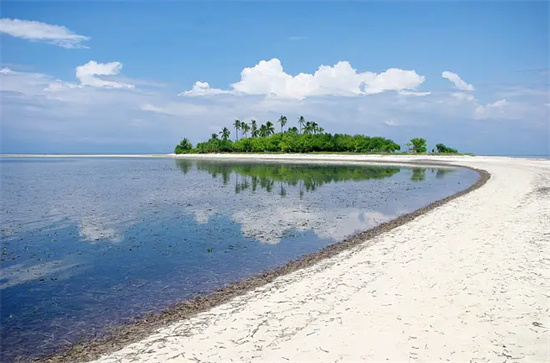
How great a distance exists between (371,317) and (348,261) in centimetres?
497

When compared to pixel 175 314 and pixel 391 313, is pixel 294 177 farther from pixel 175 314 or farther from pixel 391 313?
pixel 391 313

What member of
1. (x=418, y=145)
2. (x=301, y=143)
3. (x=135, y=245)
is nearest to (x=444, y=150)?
(x=418, y=145)

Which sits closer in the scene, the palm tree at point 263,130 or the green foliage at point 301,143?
the green foliage at point 301,143

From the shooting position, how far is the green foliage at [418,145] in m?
128

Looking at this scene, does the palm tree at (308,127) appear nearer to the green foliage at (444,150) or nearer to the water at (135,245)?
the green foliage at (444,150)

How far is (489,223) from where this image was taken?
18266 mm

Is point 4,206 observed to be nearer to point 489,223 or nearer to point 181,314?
point 181,314

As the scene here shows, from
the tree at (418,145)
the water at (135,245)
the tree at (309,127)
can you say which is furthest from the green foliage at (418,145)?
the water at (135,245)

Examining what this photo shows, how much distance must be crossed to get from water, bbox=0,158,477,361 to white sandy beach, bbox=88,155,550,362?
102 inches

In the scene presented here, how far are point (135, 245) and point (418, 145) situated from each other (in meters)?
125

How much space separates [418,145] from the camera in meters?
130

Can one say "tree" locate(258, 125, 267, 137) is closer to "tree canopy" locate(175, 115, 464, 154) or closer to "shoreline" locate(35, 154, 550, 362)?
"tree canopy" locate(175, 115, 464, 154)

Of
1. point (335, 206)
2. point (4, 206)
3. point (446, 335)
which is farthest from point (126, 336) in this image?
point (4, 206)

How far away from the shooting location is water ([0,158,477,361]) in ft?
34.7
